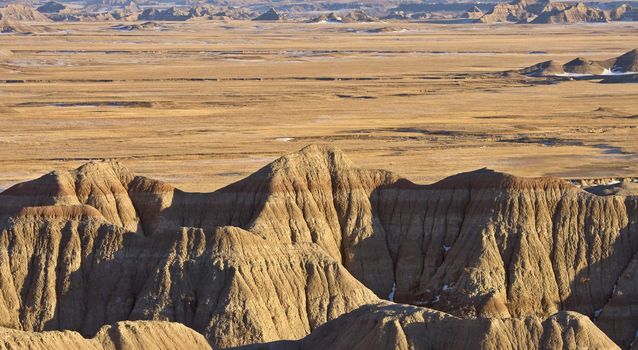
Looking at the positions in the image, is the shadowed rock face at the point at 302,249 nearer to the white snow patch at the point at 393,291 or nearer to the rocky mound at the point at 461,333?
the white snow patch at the point at 393,291

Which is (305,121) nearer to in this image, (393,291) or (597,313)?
(393,291)

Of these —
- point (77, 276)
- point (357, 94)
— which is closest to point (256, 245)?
point (77, 276)

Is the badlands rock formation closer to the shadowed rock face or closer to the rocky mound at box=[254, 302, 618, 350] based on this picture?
the shadowed rock face

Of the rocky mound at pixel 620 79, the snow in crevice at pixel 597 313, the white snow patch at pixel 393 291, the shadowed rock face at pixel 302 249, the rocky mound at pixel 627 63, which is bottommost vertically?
the rocky mound at pixel 627 63

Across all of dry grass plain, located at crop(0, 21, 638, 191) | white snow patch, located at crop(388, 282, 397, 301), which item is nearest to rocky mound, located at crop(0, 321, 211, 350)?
white snow patch, located at crop(388, 282, 397, 301)

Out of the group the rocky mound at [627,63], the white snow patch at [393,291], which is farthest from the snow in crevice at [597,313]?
the rocky mound at [627,63]

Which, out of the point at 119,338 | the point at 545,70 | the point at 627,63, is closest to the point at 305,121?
the point at 545,70
